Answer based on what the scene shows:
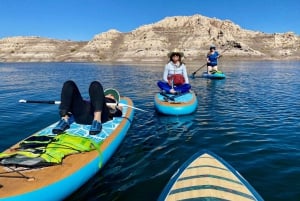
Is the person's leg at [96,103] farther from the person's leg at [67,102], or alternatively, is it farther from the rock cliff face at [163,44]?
the rock cliff face at [163,44]

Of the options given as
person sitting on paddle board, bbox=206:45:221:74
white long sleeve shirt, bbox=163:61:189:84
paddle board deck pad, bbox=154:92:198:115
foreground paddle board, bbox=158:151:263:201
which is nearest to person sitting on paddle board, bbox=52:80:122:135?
foreground paddle board, bbox=158:151:263:201

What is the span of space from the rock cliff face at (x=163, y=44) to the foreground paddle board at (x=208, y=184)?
334 ft

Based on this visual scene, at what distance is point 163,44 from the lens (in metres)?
121

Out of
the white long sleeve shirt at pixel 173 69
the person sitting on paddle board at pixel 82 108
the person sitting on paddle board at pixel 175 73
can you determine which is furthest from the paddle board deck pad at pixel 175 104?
the person sitting on paddle board at pixel 82 108

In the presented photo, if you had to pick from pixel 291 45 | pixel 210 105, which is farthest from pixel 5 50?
pixel 210 105

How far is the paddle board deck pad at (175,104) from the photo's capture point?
12703mm

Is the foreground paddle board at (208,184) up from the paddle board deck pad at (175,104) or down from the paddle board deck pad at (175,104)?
down

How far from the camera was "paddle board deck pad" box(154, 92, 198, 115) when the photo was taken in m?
12.7

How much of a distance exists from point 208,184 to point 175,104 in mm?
7832

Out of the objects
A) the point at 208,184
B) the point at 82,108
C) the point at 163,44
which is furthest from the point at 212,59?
the point at 163,44

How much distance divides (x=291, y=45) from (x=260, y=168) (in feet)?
484

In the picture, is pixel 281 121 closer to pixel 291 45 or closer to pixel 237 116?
pixel 237 116

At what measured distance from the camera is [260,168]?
7.64m

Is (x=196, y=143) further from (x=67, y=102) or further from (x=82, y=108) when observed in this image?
(x=67, y=102)
